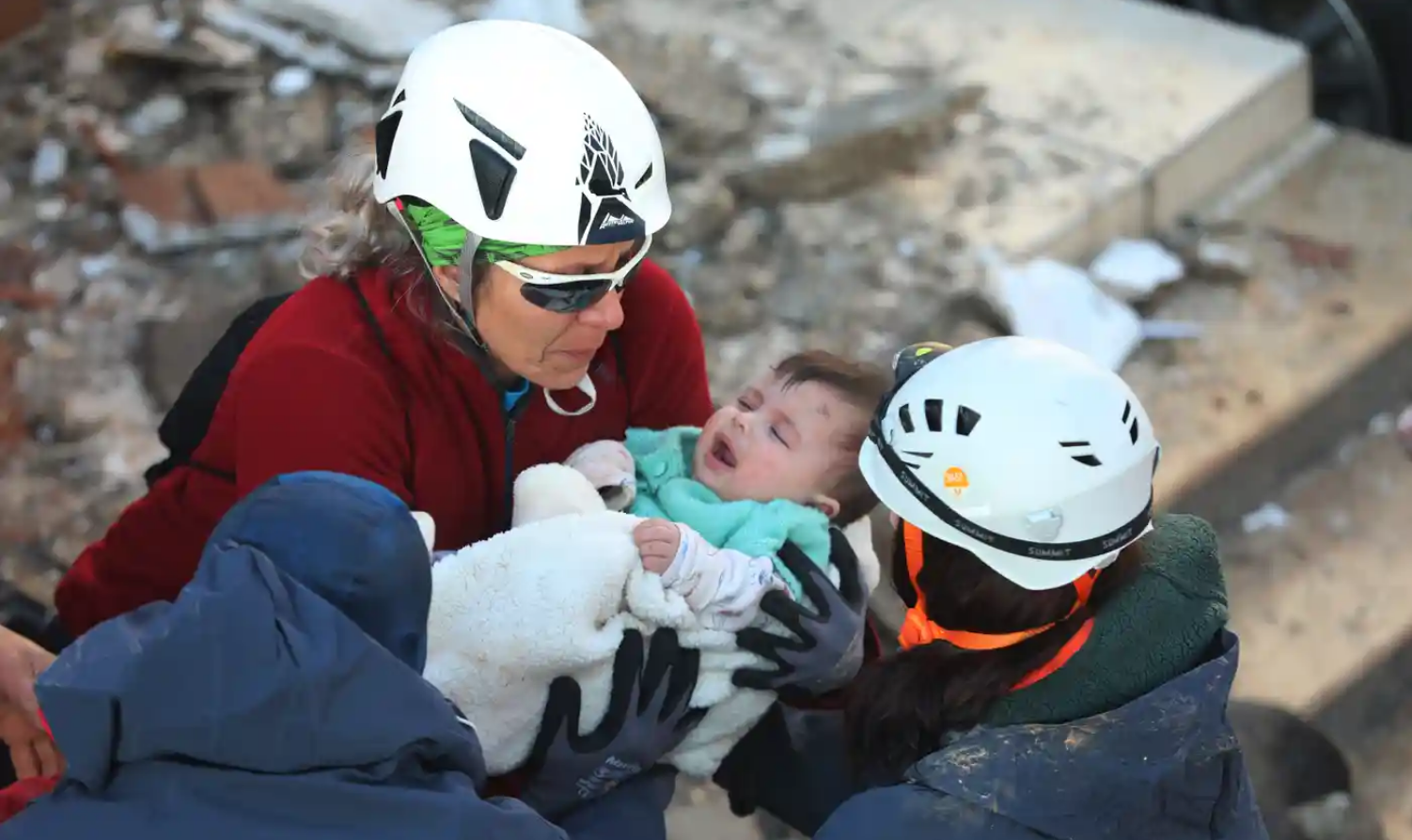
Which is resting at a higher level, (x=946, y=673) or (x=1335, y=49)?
(x=946, y=673)

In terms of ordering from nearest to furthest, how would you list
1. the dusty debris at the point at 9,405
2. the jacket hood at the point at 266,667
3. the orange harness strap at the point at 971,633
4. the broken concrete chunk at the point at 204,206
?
the jacket hood at the point at 266,667 < the orange harness strap at the point at 971,633 < the dusty debris at the point at 9,405 < the broken concrete chunk at the point at 204,206

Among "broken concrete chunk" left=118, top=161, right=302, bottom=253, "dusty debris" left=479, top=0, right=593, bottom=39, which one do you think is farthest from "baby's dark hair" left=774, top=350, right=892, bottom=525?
"dusty debris" left=479, top=0, right=593, bottom=39

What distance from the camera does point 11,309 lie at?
435 cm

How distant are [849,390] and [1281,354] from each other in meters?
2.11

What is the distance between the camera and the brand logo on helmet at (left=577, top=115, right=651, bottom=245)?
230 centimetres

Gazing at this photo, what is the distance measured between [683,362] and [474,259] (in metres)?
0.51

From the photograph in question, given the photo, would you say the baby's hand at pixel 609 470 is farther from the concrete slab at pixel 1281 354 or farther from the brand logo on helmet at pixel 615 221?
the concrete slab at pixel 1281 354

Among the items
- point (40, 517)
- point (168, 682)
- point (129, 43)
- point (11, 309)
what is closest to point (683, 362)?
point (168, 682)

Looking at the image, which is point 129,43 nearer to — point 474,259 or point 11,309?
point 11,309

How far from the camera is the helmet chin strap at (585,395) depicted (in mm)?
2578

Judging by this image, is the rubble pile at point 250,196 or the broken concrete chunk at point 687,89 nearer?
the rubble pile at point 250,196

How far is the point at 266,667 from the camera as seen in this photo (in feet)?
4.73

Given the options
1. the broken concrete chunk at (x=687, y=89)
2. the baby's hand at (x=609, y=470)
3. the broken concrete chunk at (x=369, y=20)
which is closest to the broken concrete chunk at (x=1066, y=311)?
the broken concrete chunk at (x=687, y=89)

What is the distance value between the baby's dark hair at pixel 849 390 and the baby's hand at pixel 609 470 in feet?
1.06
